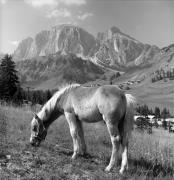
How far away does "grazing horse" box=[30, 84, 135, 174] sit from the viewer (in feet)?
23.9

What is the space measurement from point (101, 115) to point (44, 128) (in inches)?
102

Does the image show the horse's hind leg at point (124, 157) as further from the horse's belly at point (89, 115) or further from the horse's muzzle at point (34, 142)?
the horse's muzzle at point (34, 142)

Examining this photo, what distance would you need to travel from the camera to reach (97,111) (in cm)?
758

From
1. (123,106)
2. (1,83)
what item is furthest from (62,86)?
(1,83)

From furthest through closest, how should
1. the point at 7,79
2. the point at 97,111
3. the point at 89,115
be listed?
1. the point at 7,79
2. the point at 89,115
3. the point at 97,111

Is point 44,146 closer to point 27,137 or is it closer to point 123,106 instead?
point 27,137

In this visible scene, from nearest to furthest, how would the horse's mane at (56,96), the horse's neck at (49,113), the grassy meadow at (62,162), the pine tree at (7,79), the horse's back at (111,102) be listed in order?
the grassy meadow at (62,162) → the horse's back at (111,102) → the horse's mane at (56,96) → the horse's neck at (49,113) → the pine tree at (7,79)

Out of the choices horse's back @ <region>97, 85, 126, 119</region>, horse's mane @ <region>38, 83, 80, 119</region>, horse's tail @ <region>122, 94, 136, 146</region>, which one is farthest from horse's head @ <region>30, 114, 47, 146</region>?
horse's tail @ <region>122, 94, 136, 146</region>

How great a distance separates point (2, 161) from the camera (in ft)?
20.9

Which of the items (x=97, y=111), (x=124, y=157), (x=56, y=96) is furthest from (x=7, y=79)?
(x=124, y=157)

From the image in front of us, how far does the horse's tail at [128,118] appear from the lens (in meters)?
7.54

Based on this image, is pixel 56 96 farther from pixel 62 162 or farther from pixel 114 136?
pixel 114 136

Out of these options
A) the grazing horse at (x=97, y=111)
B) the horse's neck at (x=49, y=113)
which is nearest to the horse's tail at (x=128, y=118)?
the grazing horse at (x=97, y=111)

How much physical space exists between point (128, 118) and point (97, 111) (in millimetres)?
976
